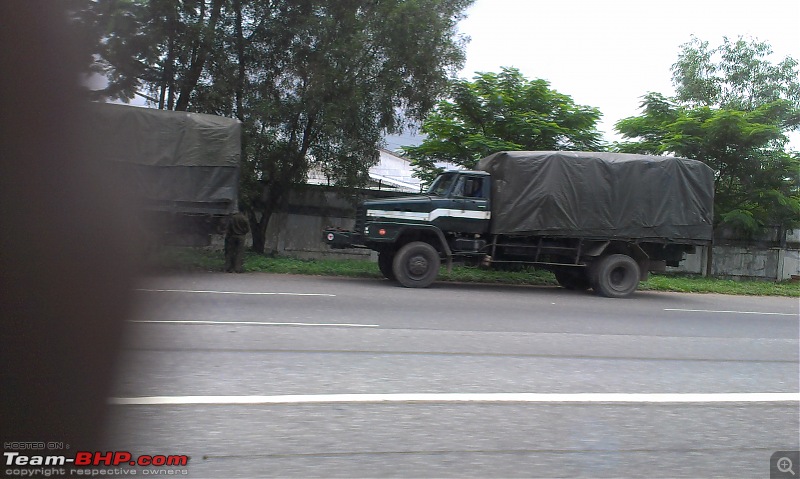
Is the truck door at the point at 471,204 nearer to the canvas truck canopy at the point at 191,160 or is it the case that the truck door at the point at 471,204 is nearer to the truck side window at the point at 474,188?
the truck side window at the point at 474,188

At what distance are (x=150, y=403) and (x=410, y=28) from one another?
13351mm

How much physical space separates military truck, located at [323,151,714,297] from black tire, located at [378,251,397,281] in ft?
0.11

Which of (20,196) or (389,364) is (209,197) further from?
(20,196)

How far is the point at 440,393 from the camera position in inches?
218

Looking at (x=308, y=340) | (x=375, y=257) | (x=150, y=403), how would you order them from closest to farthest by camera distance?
(x=150, y=403) → (x=308, y=340) → (x=375, y=257)

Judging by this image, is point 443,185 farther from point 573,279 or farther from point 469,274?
point 573,279

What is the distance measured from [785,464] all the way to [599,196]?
10.7 meters

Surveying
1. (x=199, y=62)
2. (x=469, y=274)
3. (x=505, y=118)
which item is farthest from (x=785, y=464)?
(x=199, y=62)

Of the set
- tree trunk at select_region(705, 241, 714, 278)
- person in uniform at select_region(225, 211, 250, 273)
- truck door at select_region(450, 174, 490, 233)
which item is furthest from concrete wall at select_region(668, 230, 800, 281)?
person in uniform at select_region(225, 211, 250, 273)

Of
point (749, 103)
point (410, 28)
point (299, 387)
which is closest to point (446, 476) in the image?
point (299, 387)

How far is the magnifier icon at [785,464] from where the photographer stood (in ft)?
14.0

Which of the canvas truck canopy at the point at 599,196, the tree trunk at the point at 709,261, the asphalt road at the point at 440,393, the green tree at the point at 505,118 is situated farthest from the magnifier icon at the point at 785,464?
the tree trunk at the point at 709,261

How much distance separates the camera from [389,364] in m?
6.54

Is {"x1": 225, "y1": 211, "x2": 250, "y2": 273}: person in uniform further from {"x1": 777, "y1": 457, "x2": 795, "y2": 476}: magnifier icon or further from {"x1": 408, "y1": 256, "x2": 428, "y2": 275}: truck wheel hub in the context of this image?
{"x1": 777, "y1": 457, "x2": 795, "y2": 476}: magnifier icon
